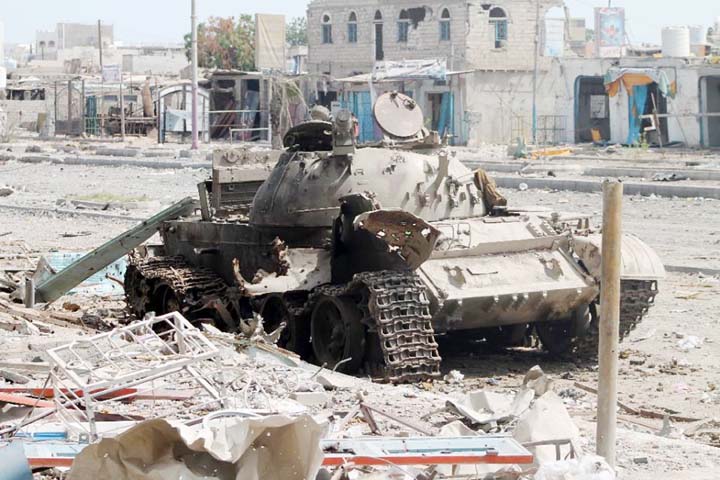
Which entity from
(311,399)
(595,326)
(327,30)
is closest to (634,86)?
(327,30)

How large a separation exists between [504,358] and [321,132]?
106 inches

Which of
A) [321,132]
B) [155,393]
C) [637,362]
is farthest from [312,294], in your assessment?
[155,393]

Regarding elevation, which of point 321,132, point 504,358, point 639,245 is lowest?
point 504,358

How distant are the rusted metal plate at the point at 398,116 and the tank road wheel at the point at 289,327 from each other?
86.0 inches

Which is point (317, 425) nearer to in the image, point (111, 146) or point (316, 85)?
point (111, 146)

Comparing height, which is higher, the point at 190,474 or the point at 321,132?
the point at 321,132

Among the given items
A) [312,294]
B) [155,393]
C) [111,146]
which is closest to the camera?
[155,393]

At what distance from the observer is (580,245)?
41.0 feet

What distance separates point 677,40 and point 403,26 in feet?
36.8

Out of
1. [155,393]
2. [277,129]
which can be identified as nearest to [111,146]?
[277,129]

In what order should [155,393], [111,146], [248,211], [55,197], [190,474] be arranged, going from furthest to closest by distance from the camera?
[111,146] < [55,197] < [248,211] < [155,393] < [190,474]

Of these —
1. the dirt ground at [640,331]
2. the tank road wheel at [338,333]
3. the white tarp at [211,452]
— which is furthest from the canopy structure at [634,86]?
the white tarp at [211,452]

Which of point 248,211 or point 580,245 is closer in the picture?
point 580,245

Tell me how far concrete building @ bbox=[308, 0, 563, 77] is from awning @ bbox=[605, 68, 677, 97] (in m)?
7.92
